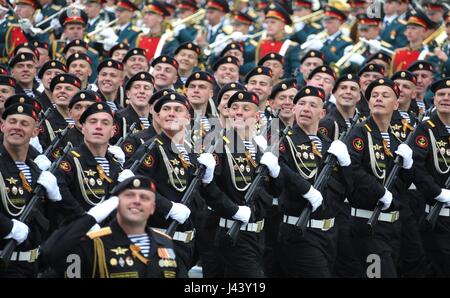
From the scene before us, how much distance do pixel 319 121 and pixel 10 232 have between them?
16.3 feet

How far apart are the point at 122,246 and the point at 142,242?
194 mm

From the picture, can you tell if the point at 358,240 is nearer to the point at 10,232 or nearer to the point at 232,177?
the point at 232,177

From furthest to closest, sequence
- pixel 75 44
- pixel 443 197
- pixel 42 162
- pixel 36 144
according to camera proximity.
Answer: pixel 75 44 < pixel 36 144 < pixel 443 197 < pixel 42 162

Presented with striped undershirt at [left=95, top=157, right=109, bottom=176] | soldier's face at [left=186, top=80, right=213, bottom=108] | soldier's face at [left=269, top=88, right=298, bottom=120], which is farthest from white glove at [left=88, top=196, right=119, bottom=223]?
soldier's face at [left=186, top=80, right=213, bottom=108]

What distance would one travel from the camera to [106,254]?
392 inches

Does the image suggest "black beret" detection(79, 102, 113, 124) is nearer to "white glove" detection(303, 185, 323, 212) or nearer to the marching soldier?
"white glove" detection(303, 185, 323, 212)

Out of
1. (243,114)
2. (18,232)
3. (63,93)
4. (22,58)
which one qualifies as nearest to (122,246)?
(18,232)

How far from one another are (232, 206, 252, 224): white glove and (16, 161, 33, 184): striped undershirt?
2.18m

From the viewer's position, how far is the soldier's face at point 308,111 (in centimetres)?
1387

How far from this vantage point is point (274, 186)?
13461 mm

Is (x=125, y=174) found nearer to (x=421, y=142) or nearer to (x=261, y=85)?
(x=421, y=142)

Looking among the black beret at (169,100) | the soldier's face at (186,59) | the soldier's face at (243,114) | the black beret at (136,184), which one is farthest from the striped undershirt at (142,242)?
the soldier's face at (186,59)

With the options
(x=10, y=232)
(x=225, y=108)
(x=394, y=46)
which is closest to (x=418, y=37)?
(x=394, y=46)

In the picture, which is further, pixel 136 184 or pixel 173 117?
pixel 173 117
